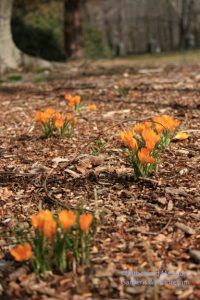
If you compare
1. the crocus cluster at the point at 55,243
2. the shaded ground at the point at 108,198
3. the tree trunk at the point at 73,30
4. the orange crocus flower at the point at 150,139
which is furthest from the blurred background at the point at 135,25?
the crocus cluster at the point at 55,243

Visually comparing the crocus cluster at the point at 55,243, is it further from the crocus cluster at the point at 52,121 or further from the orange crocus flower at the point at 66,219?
the crocus cluster at the point at 52,121

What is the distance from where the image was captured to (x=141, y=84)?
26.1 ft

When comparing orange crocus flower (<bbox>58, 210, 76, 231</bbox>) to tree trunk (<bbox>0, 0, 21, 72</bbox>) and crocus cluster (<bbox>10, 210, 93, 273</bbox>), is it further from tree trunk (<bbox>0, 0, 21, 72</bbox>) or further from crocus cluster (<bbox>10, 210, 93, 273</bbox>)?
tree trunk (<bbox>0, 0, 21, 72</bbox>)

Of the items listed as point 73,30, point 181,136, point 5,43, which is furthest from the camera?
point 73,30

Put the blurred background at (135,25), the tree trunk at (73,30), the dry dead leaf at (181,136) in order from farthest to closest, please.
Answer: the blurred background at (135,25) → the tree trunk at (73,30) → the dry dead leaf at (181,136)

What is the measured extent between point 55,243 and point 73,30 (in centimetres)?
1293

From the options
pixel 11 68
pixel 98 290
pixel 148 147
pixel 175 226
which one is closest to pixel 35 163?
pixel 148 147

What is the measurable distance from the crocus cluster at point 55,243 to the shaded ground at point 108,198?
2.8 inches

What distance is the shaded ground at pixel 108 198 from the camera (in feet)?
7.94

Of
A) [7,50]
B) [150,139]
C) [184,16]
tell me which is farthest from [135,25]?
[150,139]

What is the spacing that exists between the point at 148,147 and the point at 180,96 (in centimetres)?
363

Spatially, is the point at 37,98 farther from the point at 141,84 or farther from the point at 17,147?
the point at 17,147

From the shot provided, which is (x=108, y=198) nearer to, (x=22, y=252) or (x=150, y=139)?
(x=150, y=139)

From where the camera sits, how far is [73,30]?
1473 cm
